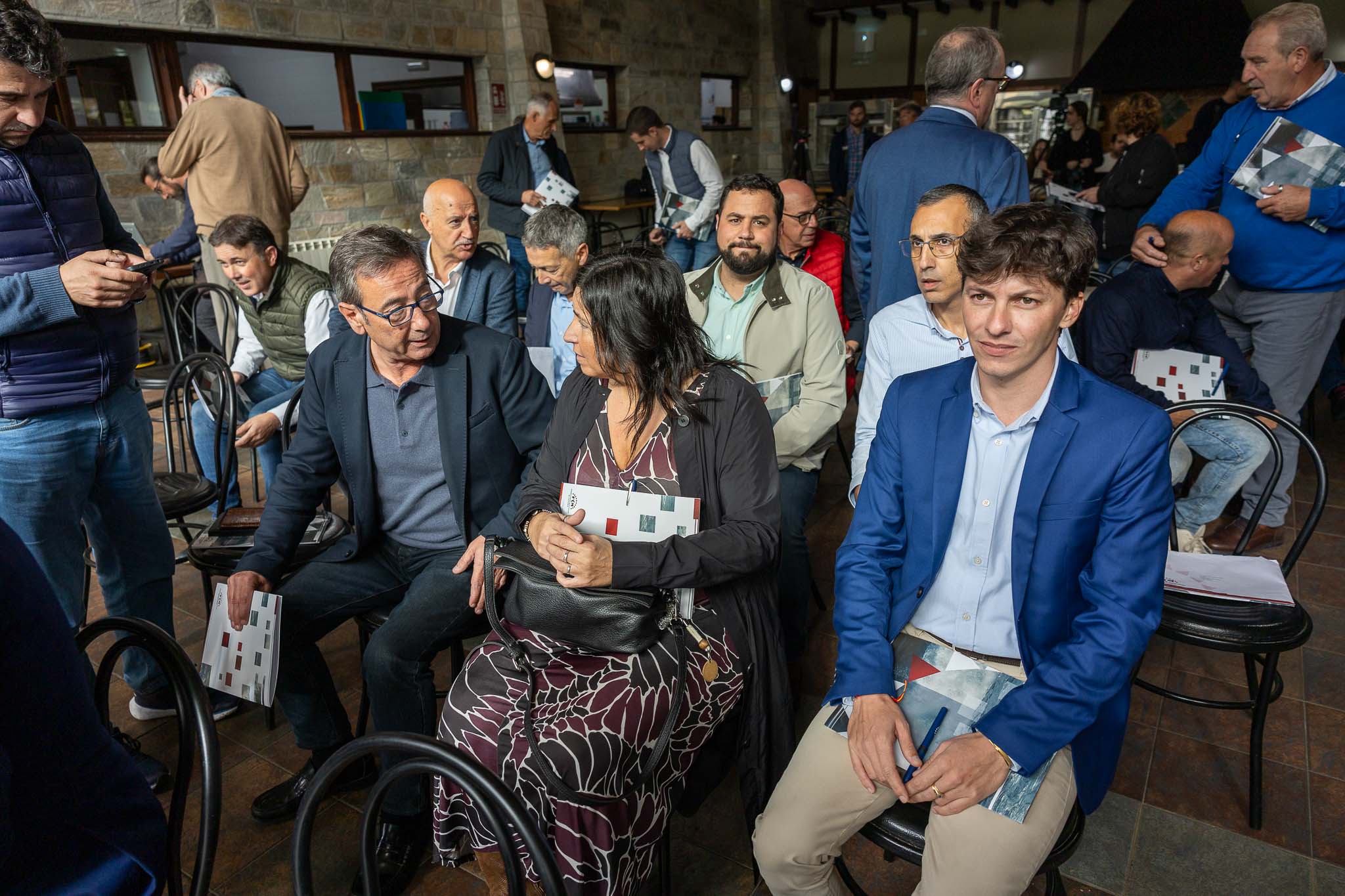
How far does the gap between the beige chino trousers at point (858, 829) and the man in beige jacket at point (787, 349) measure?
35.6 inches

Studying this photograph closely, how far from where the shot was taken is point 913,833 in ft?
4.38

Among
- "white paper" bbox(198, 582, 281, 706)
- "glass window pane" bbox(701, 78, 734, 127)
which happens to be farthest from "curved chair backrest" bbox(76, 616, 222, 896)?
"glass window pane" bbox(701, 78, 734, 127)

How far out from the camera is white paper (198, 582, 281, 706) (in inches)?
69.1

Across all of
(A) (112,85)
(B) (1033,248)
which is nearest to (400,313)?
(B) (1033,248)

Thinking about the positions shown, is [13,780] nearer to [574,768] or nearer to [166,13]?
[574,768]

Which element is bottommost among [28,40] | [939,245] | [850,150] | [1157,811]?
[1157,811]

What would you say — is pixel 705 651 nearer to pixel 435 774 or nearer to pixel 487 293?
pixel 435 774

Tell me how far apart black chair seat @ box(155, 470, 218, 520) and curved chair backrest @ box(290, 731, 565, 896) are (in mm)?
1860

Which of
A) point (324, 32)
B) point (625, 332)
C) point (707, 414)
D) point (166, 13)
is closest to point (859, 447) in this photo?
point (707, 414)

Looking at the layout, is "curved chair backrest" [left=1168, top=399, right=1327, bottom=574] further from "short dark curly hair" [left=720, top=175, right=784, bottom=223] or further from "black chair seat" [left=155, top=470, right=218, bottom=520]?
"black chair seat" [left=155, top=470, right=218, bottom=520]

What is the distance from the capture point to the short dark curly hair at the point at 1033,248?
1376 millimetres

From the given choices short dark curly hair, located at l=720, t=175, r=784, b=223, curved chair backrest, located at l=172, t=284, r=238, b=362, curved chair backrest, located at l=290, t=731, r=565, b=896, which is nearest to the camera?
curved chair backrest, located at l=290, t=731, r=565, b=896

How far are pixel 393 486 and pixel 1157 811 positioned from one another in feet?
6.57

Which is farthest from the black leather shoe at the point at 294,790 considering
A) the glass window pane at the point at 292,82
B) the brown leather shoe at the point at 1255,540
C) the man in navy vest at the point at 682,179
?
the glass window pane at the point at 292,82
